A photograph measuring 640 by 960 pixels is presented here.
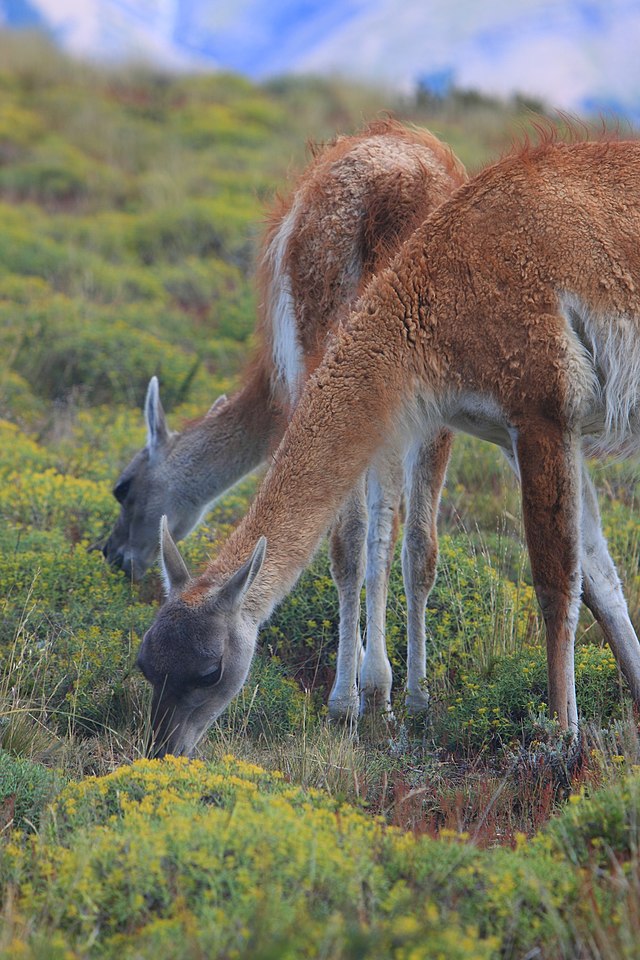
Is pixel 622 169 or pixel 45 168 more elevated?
pixel 45 168

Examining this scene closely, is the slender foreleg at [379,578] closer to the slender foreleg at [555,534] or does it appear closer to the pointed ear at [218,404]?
the slender foreleg at [555,534]

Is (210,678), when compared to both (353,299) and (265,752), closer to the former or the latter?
(265,752)

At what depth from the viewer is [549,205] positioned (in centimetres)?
471

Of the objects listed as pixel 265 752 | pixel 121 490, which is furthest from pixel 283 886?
pixel 121 490

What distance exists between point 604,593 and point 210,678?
6.89 feet

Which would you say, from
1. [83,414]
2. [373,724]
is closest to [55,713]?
[373,724]

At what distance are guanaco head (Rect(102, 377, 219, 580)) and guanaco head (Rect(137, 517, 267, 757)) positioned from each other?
215cm

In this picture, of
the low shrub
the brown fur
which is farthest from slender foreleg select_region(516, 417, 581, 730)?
the low shrub

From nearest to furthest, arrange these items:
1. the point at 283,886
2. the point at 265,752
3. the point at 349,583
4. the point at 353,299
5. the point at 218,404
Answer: the point at 283,886, the point at 265,752, the point at 353,299, the point at 349,583, the point at 218,404

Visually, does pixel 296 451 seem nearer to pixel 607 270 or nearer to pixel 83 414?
pixel 607 270

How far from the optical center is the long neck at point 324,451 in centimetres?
470

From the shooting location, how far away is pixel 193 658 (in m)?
4.46

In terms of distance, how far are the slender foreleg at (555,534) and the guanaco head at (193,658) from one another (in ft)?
3.95

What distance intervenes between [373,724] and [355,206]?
8.86 ft
